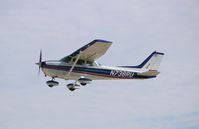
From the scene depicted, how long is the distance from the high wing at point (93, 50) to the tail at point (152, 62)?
5570 mm

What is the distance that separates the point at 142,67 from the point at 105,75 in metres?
4.23

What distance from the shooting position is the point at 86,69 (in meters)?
36.8

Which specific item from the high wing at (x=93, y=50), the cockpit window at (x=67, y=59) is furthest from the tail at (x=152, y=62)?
the cockpit window at (x=67, y=59)

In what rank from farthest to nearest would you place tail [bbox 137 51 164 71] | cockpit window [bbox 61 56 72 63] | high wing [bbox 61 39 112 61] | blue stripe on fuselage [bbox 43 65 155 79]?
1. tail [bbox 137 51 164 71]
2. cockpit window [bbox 61 56 72 63]
3. blue stripe on fuselage [bbox 43 65 155 79]
4. high wing [bbox 61 39 112 61]

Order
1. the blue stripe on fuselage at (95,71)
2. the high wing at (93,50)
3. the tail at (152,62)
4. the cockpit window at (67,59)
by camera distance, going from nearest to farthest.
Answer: the high wing at (93,50) → the blue stripe on fuselage at (95,71) → the cockpit window at (67,59) → the tail at (152,62)

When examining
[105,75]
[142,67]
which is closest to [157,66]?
[142,67]

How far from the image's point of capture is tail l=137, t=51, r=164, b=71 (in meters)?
40.8

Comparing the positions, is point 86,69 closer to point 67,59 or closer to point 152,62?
point 67,59

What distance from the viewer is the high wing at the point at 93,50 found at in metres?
34.6

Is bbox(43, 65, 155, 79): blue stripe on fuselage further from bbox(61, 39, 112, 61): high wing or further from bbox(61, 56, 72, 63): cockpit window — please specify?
bbox(61, 39, 112, 61): high wing

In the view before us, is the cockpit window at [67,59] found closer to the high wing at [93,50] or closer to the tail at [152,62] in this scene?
the high wing at [93,50]

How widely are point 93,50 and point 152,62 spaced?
277 inches

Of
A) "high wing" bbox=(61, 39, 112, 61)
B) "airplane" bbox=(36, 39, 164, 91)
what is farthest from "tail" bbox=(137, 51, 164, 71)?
A: "high wing" bbox=(61, 39, 112, 61)

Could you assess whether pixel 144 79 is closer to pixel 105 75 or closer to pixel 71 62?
pixel 105 75
